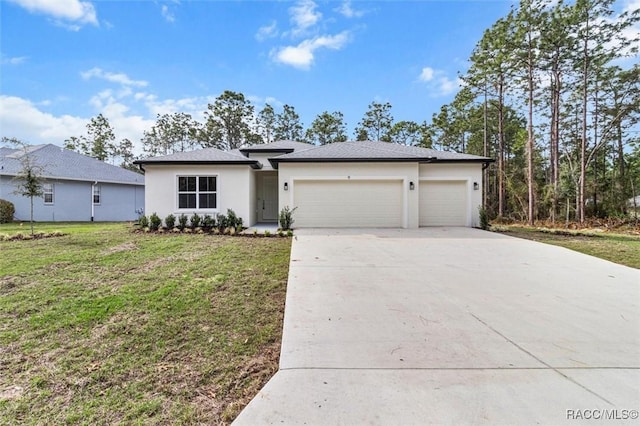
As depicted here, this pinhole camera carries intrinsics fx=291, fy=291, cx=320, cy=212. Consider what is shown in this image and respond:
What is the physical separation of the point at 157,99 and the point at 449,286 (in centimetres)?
1974

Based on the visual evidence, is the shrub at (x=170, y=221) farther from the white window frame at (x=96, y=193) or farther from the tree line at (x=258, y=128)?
the tree line at (x=258, y=128)

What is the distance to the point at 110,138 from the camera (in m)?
38.2

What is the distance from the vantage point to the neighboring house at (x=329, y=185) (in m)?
12.5

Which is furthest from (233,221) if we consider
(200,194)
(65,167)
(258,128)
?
(258,128)

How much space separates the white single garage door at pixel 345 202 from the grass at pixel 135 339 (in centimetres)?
677

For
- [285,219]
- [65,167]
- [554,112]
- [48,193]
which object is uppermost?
[554,112]

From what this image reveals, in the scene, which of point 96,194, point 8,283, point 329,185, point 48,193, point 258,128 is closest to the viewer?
point 8,283

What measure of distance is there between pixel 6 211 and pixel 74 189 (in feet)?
10.9

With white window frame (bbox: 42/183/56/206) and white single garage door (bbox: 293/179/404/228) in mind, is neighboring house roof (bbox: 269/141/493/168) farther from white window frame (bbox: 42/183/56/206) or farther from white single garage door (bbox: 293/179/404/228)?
white window frame (bbox: 42/183/56/206)

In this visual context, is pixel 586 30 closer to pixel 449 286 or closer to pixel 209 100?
pixel 449 286

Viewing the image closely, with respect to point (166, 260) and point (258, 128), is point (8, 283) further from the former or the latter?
point (258, 128)

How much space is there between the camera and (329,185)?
42.0 ft

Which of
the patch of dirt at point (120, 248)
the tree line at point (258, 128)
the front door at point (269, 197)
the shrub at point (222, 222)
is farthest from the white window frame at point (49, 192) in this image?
the tree line at point (258, 128)

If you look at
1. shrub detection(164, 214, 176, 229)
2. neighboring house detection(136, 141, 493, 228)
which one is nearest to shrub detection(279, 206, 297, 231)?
neighboring house detection(136, 141, 493, 228)
